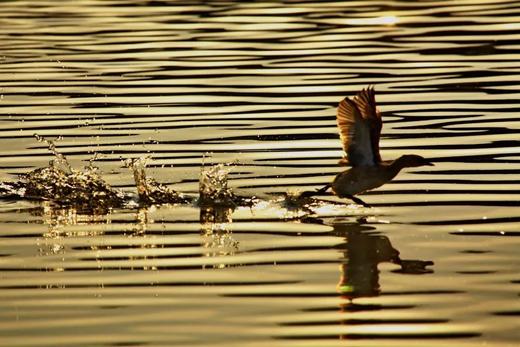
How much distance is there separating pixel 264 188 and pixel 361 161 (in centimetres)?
144

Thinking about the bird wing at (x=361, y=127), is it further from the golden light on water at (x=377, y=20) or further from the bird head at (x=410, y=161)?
the golden light on water at (x=377, y=20)

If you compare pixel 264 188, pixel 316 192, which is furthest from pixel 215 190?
pixel 316 192

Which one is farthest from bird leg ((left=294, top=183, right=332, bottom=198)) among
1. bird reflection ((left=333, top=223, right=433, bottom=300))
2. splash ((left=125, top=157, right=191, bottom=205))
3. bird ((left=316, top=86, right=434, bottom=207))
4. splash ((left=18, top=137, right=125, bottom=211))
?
splash ((left=18, top=137, right=125, bottom=211))

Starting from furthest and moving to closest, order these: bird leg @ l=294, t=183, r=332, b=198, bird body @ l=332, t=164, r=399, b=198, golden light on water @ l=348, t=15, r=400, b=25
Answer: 1. golden light on water @ l=348, t=15, r=400, b=25
2. bird leg @ l=294, t=183, r=332, b=198
3. bird body @ l=332, t=164, r=399, b=198

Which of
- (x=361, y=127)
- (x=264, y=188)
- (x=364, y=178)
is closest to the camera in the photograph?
(x=361, y=127)

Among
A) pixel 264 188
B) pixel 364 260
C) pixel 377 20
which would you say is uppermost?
pixel 377 20

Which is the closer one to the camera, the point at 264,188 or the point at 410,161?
the point at 410,161

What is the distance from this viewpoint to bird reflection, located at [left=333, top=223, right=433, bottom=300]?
395 inches

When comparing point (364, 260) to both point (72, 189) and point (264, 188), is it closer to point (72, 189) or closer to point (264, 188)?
point (264, 188)

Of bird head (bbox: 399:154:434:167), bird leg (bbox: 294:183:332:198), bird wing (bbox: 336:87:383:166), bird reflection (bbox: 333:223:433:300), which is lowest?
bird reflection (bbox: 333:223:433:300)

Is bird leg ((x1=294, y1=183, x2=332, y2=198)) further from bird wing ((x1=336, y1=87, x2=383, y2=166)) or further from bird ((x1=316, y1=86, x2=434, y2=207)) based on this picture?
bird wing ((x1=336, y1=87, x2=383, y2=166))

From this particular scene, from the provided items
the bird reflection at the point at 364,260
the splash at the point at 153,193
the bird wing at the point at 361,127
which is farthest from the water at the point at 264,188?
the bird wing at the point at 361,127

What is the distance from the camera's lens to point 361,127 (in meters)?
12.5

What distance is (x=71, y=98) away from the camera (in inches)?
803
